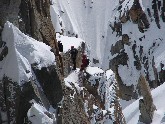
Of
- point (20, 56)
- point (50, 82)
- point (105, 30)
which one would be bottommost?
point (50, 82)

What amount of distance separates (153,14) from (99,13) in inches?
956

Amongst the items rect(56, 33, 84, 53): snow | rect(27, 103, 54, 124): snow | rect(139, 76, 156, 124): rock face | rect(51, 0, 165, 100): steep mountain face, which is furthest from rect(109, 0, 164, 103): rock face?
rect(27, 103, 54, 124): snow

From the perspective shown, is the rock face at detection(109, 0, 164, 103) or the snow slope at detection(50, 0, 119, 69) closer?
the rock face at detection(109, 0, 164, 103)

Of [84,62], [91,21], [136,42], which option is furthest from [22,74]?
[91,21]

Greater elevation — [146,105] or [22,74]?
[22,74]

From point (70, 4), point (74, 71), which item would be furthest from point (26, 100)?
point (70, 4)

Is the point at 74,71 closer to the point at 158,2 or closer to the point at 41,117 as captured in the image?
the point at 41,117

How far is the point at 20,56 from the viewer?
14.5 m

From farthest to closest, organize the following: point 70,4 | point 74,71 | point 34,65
A: point 70,4
point 74,71
point 34,65

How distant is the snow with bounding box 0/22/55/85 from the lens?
1423 cm

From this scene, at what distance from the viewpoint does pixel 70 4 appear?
361 feet

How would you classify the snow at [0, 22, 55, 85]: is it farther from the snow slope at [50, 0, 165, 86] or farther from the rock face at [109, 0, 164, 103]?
the rock face at [109, 0, 164, 103]

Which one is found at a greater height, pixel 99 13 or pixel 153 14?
pixel 99 13

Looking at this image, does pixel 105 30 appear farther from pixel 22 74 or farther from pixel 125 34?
pixel 22 74
